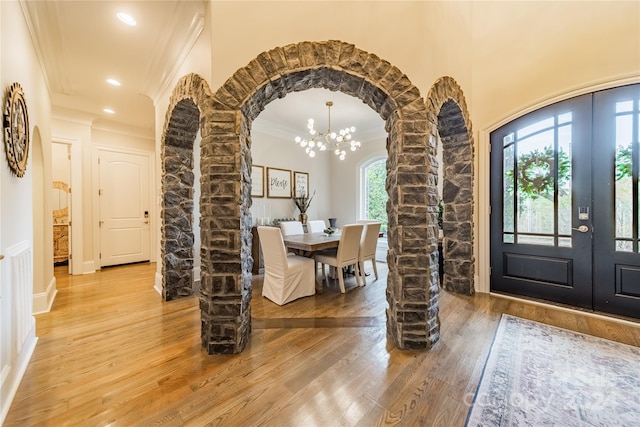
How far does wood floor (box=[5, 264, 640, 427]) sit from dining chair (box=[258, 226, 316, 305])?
0.62 feet

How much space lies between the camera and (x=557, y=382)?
1.73 m

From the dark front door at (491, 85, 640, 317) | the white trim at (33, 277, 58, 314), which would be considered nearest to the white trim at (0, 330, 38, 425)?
the white trim at (33, 277, 58, 314)

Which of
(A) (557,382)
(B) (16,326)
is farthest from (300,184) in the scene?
(A) (557,382)

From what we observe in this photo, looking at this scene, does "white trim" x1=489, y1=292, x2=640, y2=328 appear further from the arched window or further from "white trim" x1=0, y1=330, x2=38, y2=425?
"white trim" x1=0, y1=330, x2=38, y2=425

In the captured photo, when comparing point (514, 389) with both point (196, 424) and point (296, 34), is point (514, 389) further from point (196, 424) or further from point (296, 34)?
point (296, 34)

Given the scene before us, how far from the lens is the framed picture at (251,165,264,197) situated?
5074 mm

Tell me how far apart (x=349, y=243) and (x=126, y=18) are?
3234 millimetres

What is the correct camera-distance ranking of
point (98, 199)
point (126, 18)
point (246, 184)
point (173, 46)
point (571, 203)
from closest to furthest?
point (246, 184) → point (126, 18) → point (173, 46) → point (571, 203) → point (98, 199)

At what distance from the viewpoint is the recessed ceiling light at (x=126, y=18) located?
231cm

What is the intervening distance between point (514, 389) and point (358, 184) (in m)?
4.68

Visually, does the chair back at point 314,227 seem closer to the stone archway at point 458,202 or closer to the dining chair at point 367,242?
the dining chair at point 367,242

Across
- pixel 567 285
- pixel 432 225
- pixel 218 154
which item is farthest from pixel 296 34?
pixel 567 285

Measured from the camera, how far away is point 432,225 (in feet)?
7.29

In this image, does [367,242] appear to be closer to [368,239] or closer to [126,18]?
[368,239]
